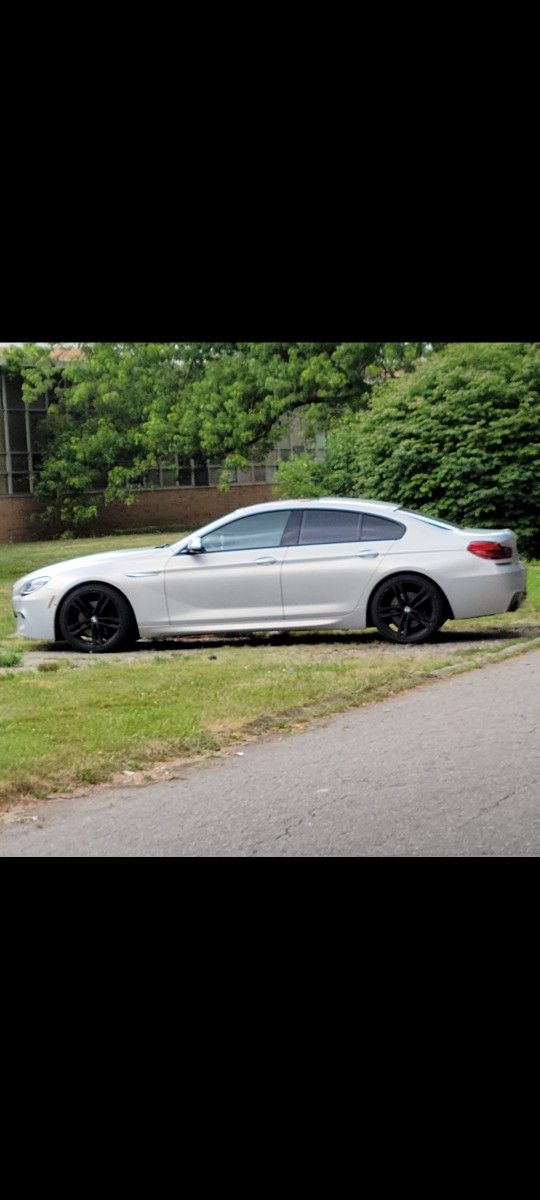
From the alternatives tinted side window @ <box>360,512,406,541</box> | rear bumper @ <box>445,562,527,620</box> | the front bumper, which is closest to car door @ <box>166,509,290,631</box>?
tinted side window @ <box>360,512,406,541</box>

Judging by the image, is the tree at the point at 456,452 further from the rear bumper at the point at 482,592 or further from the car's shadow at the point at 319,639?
the rear bumper at the point at 482,592

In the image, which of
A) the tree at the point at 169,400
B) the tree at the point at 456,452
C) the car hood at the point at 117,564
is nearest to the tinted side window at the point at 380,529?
the car hood at the point at 117,564

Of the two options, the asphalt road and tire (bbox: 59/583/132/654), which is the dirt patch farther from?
the asphalt road

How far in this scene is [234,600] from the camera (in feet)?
39.3

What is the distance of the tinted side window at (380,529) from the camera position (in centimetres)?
→ 1188

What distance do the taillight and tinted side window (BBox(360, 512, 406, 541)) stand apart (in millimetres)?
590

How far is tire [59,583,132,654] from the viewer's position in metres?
11.8

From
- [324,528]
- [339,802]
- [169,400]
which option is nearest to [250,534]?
[324,528]

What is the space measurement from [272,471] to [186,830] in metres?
11.5
